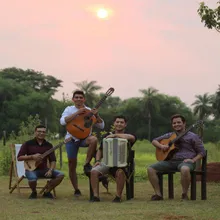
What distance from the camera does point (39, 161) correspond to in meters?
8.25

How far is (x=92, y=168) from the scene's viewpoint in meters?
7.75

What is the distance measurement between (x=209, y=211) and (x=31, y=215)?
6.70 feet

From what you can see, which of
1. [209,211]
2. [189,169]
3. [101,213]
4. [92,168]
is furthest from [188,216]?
[92,168]

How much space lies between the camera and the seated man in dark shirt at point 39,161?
8.20 meters

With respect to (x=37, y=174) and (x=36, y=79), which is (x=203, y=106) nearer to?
(x=36, y=79)

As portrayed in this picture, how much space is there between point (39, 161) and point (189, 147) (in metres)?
2.28

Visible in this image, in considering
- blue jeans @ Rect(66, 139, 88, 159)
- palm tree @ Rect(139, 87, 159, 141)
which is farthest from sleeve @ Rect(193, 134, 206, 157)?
palm tree @ Rect(139, 87, 159, 141)

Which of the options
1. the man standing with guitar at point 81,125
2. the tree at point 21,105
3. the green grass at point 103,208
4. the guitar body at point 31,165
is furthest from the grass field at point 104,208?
the tree at point 21,105

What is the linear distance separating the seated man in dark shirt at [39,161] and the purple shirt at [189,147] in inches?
72.2

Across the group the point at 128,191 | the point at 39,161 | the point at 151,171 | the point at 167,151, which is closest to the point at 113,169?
the point at 128,191

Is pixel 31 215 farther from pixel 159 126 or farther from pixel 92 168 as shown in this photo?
pixel 159 126

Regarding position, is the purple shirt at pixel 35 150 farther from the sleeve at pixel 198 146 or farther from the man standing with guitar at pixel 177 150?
the sleeve at pixel 198 146

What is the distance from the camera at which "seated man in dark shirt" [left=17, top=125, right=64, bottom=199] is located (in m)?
8.20

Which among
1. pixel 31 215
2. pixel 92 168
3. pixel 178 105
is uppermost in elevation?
pixel 178 105
